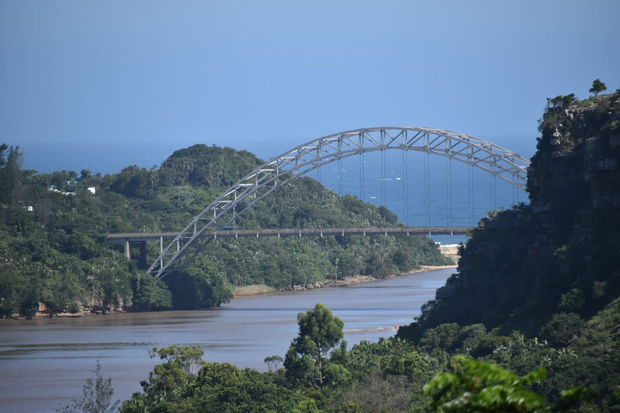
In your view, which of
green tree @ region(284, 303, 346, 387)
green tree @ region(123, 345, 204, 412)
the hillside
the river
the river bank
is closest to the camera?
green tree @ region(123, 345, 204, 412)

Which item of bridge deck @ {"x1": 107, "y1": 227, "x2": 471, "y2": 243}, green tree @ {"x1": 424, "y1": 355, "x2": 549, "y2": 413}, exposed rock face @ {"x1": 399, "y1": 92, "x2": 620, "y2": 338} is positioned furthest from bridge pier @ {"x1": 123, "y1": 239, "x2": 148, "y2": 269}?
green tree @ {"x1": 424, "y1": 355, "x2": 549, "y2": 413}

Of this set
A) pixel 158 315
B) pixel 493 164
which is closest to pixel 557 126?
pixel 493 164

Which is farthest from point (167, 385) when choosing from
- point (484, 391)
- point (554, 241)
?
point (484, 391)

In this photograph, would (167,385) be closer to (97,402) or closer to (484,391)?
(97,402)

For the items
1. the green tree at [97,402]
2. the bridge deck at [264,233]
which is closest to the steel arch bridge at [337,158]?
the bridge deck at [264,233]

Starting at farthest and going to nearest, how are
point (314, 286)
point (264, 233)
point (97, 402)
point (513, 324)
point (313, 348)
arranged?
point (314, 286)
point (264, 233)
point (513, 324)
point (313, 348)
point (97, 402)

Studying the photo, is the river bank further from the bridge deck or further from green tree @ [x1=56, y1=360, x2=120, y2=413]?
green tree @ [x1=56, y1=360, x2=120, y2=413]
